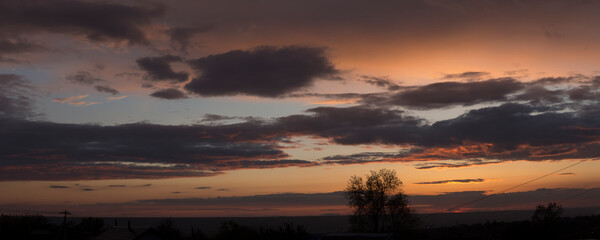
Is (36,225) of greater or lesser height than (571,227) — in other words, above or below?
above

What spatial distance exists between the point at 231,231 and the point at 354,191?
2010 cm

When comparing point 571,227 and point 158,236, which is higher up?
point 158,236

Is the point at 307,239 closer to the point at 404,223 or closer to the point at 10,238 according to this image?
the point at 404,223

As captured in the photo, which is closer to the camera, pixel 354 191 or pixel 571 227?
pixel 354 191

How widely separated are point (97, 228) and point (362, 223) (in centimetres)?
5361

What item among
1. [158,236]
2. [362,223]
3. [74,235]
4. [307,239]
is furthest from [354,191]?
[74,235]

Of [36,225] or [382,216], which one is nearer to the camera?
[382,216]

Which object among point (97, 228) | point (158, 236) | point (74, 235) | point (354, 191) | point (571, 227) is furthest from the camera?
point (571, 227)

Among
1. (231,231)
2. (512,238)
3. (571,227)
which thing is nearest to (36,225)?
(231,231)

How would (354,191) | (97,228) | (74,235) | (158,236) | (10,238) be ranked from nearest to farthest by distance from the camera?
(158,236)
(10,238)
(354,191)
(74,235)
(97,228)

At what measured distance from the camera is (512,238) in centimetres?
7894

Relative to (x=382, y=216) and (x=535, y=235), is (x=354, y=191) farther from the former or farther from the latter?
(x=535, y=235)

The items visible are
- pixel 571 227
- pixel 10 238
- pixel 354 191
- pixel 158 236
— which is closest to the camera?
pixel 158 236

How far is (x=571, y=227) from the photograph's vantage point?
359 feet
